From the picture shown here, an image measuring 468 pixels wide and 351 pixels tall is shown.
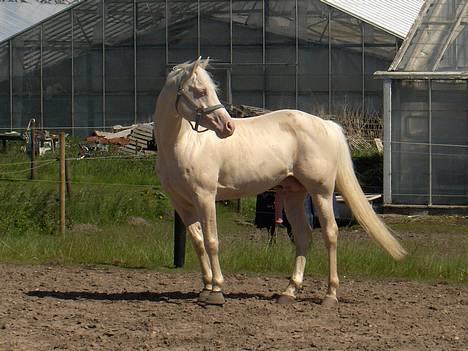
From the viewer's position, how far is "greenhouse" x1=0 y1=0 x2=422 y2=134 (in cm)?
3350

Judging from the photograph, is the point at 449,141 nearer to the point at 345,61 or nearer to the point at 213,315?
the point at 345,61

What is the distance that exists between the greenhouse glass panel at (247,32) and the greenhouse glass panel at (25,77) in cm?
613

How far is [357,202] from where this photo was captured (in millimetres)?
9773

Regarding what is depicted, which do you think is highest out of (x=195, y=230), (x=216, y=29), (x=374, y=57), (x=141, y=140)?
(x=216, y=29)

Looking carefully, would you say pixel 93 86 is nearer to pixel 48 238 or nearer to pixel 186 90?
pixel 48 238

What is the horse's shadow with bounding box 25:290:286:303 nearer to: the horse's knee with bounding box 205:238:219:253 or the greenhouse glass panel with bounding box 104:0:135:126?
the horse's knee with bounding box 205:238:219:253

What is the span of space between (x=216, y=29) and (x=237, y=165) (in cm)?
2579

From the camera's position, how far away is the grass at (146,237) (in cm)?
1134

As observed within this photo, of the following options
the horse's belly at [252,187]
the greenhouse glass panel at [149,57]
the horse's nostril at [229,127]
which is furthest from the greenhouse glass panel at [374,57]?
the horse's nostril at [229,127]

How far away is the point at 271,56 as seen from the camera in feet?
112

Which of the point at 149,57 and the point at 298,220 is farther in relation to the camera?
the point at 149,57

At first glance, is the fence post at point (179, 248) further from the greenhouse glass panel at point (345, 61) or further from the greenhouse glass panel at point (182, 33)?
the greenhouse glass panel at point (182, 33)

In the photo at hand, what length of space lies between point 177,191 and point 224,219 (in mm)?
9960

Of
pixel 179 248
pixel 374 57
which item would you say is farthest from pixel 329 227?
pixel 374 57
